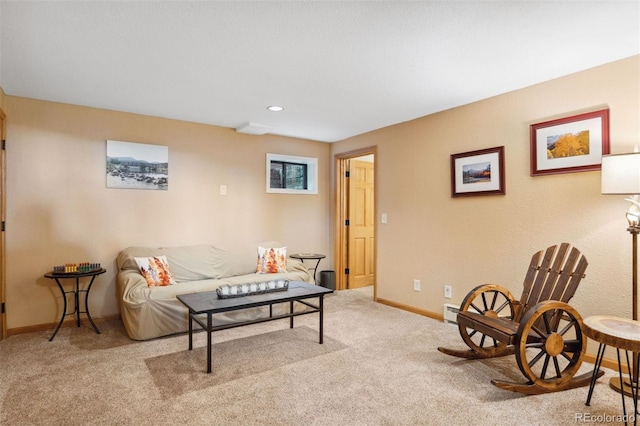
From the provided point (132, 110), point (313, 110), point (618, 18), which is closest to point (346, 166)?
point (313, 110)

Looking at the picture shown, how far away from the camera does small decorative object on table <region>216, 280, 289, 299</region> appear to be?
2.98 m

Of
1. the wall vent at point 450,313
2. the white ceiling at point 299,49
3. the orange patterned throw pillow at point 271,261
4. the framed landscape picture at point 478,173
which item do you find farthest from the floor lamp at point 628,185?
the orange patterned throw pillow at point 271,261

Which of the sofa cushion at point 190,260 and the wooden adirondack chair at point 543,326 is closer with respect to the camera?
the wooden adirondack chair at point 543,326

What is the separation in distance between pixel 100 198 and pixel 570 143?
15.1 feet

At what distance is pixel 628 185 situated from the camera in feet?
7.51

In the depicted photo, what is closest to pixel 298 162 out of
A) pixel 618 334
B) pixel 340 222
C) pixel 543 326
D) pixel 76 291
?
pixel 340 222

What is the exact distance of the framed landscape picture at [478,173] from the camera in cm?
346

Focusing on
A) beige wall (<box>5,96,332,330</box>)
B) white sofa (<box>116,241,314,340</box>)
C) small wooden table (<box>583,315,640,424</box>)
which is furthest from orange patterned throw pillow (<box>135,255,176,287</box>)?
small wooden table (<box>583,315,640,424</box>)

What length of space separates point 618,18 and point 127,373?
400 centimetres

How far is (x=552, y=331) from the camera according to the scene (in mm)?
2402

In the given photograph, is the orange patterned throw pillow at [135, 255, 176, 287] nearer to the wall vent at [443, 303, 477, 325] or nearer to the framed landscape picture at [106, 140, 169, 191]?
the framed landscape picture at [106, 140, 169, 191]

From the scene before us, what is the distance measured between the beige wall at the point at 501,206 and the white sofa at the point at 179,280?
56.2 inches

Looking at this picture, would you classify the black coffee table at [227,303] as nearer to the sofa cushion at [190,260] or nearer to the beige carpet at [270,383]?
the beige carpet at [270,383]

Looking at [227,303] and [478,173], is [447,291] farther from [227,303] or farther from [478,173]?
[227,303]
